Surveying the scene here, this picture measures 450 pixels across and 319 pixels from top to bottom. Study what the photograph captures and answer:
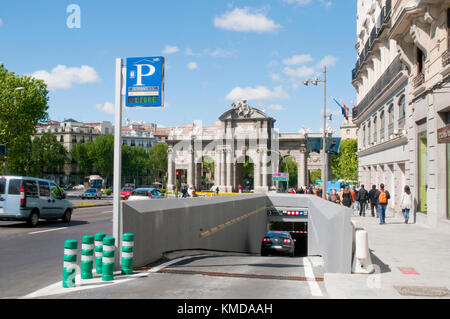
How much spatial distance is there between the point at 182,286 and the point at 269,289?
137 cm

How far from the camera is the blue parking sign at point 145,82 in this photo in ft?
29.7

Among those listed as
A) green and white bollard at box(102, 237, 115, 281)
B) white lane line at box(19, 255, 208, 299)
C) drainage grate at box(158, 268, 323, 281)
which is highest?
green and white bollard at box(102, 237, 115, 281)

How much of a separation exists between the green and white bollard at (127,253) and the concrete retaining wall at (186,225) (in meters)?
0.54

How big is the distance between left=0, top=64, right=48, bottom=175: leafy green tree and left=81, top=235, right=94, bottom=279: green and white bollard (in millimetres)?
42722

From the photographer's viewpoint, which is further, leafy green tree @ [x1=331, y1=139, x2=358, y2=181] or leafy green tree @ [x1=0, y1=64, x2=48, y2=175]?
leafy green tree @ [x1=331, y1=139, x2=358, y2=181]

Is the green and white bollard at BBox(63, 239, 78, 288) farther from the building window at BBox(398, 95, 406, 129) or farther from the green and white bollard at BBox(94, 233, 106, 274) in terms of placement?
the building window at BBox(398, 95, 406, 129)

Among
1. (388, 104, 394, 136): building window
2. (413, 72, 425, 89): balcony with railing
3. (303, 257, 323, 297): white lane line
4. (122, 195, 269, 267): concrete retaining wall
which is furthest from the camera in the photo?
(388, 104, 394, 136): building window

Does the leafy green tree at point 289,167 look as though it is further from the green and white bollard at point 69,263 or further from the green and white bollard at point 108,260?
the green and white bollard at point 69,263

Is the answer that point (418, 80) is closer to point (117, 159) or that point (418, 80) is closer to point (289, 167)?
point (117, 159)

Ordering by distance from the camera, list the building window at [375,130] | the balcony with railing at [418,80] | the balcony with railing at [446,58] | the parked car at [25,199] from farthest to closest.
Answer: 1. the building window at [375,130]
2. the balcony with railing at [418,80]
3. the parked car at [25,199]
4. the balcony with railing at [446,58]

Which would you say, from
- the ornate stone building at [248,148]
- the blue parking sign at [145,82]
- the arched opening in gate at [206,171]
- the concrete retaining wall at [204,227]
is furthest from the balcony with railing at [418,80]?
the arched opening in gate at [206,171]

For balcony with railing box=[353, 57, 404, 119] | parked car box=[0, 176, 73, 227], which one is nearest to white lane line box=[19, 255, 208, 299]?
parked car box=[0, 176, 73, 227]

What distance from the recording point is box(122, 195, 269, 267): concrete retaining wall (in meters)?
9.56

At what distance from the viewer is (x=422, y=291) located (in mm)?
7387
